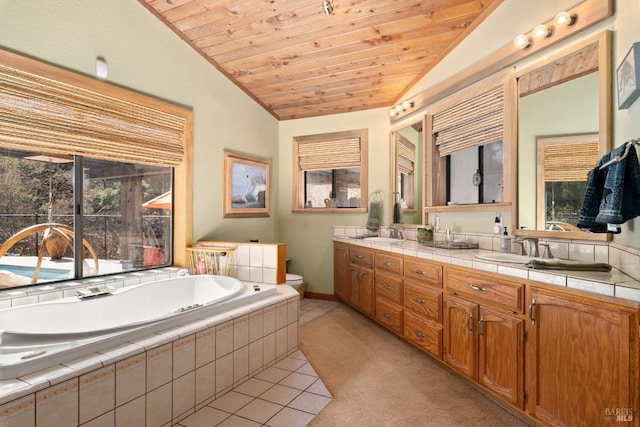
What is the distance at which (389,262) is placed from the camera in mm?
3229

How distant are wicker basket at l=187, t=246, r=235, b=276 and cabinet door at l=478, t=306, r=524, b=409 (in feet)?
7.21

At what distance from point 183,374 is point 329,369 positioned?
3.58ft

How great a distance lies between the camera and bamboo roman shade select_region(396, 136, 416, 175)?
3824mm

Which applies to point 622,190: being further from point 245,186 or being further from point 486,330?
point 245,186

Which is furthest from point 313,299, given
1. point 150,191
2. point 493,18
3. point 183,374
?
point 493,18

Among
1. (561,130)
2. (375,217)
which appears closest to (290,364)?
(375,217)

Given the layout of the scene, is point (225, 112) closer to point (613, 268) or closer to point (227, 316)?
point (227, 316)

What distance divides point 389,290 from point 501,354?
1.29 meters

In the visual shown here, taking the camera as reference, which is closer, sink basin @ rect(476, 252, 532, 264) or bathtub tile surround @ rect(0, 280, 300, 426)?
bathtub tile surround @ rect(0, 280, 300, 426)

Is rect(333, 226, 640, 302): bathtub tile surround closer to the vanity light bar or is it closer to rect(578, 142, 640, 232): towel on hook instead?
rect(578, 142, 640, 232): towel on hook

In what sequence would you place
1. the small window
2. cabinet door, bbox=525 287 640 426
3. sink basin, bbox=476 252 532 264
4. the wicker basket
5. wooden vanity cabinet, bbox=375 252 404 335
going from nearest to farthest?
cabinet door, bbox=525 287 640 426 → sink basin, bbox=476 252 532 264 → wooden vanity cabinet, bbox=375 252 404 335 → the wicker basket → the small window

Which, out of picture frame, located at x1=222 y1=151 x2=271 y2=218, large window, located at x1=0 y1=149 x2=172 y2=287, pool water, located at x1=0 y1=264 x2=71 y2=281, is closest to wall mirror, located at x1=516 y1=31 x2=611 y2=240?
picture frame, located at x1=222 y1=151 x2=271 y2=218

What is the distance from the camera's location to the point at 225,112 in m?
3.98

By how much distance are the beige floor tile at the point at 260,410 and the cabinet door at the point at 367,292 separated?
1.63 m
